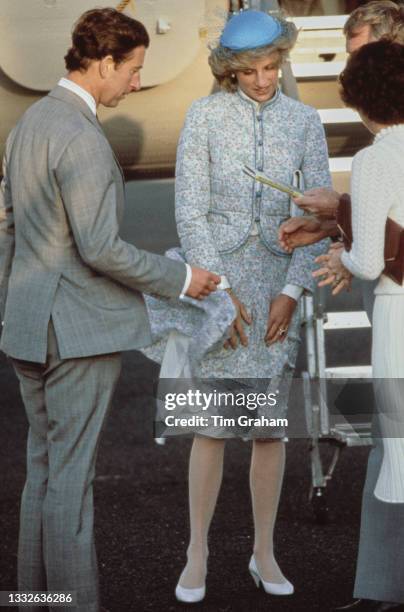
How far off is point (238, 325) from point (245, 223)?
0.33m

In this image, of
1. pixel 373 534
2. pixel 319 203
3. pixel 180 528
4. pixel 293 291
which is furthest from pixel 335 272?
pixel 180 528

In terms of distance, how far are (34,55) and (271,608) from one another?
7.88 ft

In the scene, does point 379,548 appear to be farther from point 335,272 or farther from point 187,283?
point 187,283

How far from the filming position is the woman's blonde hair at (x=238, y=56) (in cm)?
423

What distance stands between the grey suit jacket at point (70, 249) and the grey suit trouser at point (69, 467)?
74 mm

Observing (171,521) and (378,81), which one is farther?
(171,521)

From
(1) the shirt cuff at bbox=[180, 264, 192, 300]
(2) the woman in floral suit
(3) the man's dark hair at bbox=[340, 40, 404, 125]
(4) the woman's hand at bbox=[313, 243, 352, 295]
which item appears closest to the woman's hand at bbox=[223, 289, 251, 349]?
(2) the woman in floral suit

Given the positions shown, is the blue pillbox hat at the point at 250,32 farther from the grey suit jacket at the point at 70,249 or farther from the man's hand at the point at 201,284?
the man's hand at the point at 201,284

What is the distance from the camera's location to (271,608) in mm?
4273

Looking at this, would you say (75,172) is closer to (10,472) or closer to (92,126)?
(92,126)

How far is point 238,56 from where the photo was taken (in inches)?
167

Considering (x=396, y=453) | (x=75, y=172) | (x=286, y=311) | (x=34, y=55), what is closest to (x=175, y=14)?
(x=34, y=55)

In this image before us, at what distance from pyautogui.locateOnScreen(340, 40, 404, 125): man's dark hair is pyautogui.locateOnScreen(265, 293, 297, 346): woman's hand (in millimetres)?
768

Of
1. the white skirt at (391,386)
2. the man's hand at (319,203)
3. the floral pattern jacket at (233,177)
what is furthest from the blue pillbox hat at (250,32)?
the white skirt at (391,386)
